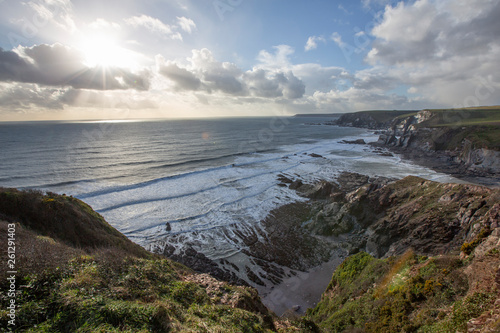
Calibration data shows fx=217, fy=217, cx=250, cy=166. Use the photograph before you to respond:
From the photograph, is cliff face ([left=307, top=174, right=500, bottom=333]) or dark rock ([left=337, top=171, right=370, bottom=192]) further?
dark rock ([left=337, top=171, right=370, bottom=192])

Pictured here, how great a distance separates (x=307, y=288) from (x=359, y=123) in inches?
7111

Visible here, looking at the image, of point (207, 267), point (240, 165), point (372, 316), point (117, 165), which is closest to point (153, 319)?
point (372, 316)

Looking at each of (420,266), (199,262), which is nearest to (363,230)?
(420,266)

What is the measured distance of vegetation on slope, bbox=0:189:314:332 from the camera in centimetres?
599

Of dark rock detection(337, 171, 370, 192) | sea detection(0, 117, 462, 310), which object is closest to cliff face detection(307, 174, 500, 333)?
sea detection(0, 117, 462, 310)

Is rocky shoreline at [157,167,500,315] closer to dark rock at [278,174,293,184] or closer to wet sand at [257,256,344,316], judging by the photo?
wet sand at [257,256,344,316]

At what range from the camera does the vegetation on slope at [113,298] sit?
236 inches

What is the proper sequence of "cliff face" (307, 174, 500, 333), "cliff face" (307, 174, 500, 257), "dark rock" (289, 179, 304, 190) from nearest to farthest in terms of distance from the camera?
"cliff face" (307, 174, 500, 333) → "cliff face" (307, 174, 500, 257) → "dark rock" (289, 179, 304, 190)

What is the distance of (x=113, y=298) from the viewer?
726cm

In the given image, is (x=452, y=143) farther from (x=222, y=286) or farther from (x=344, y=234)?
(x=222, y=286)

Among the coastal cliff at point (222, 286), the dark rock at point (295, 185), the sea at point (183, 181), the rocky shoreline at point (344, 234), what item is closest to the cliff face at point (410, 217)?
the rocky shoreline at point (344, 234)

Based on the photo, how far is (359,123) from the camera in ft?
563

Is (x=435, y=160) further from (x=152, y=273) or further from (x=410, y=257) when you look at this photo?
(x=152, y=273)

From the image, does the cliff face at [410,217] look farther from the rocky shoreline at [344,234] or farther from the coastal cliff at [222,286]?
the coastal cliff at [222,286]
